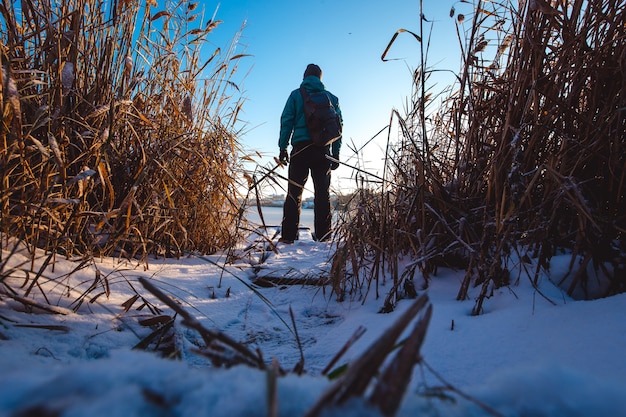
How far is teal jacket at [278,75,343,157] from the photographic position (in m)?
3.57

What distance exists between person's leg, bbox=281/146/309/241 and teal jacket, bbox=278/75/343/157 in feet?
0.72

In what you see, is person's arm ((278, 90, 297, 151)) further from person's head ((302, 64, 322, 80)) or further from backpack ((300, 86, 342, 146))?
person's head ((302, 64, 322, 80))

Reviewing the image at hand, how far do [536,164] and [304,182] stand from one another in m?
2.73

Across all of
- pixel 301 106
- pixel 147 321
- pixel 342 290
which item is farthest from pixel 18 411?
pixel 301 106

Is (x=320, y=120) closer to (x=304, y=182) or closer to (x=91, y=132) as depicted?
(x=304, y=182)

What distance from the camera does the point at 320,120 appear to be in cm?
337

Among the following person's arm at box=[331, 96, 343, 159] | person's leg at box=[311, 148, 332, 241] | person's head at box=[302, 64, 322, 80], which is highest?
person's head at box=[302, 64, 322, 80]

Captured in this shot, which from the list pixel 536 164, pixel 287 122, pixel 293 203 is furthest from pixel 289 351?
pixel 287 122

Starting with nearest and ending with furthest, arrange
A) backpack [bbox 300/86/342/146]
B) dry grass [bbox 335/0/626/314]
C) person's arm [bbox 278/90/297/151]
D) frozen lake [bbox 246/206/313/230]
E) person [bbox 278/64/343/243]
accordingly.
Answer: dry grass [bbox 335/0/626/314] → backpack [bbox 300/86/342/146] → person [bbox 278/64/343/243] → person's arm [bbox 278/90/297/151] → frozen lake [bbox 246/206/313/230]

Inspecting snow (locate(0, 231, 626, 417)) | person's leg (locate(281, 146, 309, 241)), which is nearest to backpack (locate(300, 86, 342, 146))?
person's leg (locate(281, 146, 309, 241))

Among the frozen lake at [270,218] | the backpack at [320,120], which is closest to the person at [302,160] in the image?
the backpack at [320,120]

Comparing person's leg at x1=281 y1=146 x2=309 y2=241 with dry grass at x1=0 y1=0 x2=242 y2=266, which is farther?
person's leg at x1=281 y1=146 x2=309 y2=241

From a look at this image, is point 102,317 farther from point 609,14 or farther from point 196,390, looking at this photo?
point 609,14

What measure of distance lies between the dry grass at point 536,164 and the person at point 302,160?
2.08 m
